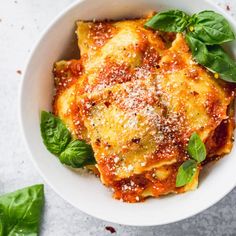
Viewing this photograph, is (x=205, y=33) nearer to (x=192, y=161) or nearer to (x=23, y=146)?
(x=192, y=161)

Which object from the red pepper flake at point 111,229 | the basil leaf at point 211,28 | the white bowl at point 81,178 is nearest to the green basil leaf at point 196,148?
the white bowl at point 81,178

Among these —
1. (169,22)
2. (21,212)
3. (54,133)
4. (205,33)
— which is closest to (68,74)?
(54,133)

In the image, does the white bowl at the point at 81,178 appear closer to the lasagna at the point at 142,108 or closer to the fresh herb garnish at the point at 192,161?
the lasagna at the point at 142,108

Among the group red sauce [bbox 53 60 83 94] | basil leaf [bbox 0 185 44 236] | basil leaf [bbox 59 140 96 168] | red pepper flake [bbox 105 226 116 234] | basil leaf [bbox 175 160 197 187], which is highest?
red sauce [bbox 53 60 83 94]

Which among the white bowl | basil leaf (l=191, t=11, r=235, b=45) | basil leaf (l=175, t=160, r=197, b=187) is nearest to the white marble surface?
the white bowl

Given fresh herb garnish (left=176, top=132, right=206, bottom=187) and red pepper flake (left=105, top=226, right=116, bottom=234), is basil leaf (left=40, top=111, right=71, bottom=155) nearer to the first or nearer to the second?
fresh herb garnish (left=176, top=132, right=206, bottom=187)
